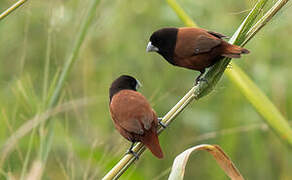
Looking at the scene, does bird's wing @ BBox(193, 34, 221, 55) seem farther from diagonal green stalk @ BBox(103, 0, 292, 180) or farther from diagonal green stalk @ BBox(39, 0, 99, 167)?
diagonal green stalk @ BBox(39, 0, 99, 167)

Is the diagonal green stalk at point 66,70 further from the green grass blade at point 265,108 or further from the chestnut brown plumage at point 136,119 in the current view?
the green grass blade at point 265,108

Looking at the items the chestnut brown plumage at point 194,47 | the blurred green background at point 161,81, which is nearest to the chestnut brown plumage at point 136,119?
the chestnut brown plumage at point 194,47

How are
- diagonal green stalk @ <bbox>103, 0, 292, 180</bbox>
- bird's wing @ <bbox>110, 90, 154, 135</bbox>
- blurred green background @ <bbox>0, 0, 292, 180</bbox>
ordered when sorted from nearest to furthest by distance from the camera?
diagonal green stalk @ <bbox>103, 0, 292, 180</bbox>, bird's wing @ <bbox>110, 90, 154, 135</bbox>, blurred green background @ <bbox>0, 0, 292, 180</bbox>

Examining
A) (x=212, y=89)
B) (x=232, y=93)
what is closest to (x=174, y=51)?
(x=212, y=89)

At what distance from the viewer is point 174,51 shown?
2479mm

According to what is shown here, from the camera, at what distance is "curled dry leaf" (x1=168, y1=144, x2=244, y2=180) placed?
1655 mm

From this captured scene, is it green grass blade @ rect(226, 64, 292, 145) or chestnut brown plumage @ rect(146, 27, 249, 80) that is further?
chestnut brown plumage @ rect(146, 27, 249, 80)

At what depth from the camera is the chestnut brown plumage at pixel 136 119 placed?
2.26 metres

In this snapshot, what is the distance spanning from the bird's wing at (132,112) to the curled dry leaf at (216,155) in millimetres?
423

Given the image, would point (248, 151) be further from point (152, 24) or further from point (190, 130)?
point (152, 24)

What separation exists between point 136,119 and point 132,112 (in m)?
0.05

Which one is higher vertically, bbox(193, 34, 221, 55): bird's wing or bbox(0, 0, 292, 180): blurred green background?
bbox(193, 34, 221, 55): bird's wing

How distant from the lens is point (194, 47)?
2.37 meters

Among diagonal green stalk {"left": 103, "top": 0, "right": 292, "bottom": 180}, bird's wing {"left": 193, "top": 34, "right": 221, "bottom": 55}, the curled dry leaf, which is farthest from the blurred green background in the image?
the curled dry leaf
